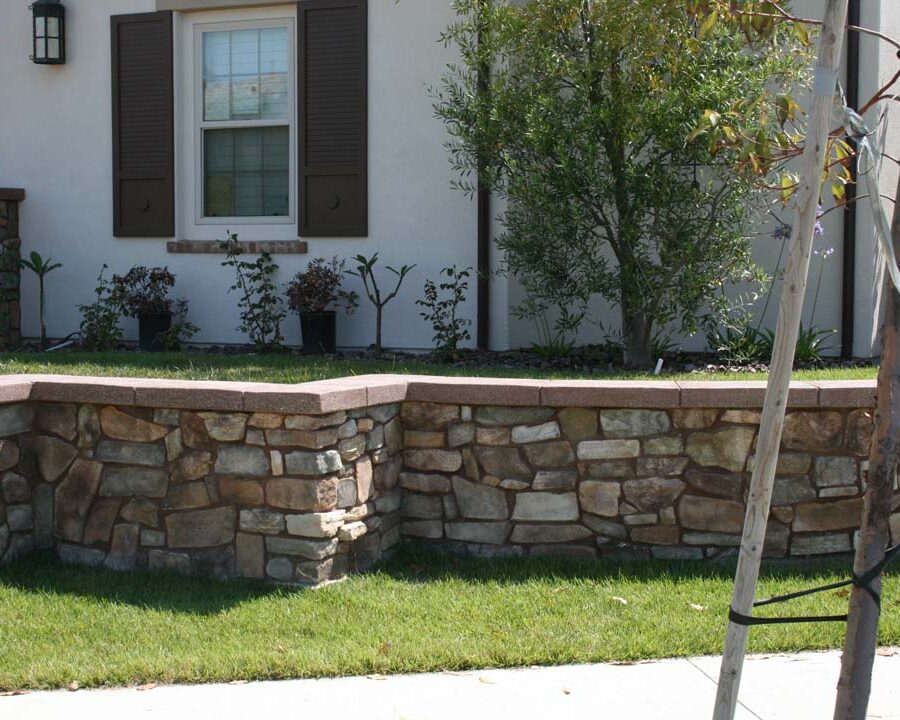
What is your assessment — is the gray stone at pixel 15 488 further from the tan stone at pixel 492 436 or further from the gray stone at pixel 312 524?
the tan stone at pixel 492 436

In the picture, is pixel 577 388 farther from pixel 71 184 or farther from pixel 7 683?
pixel 71 184

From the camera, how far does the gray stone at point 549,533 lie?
5.77 meters

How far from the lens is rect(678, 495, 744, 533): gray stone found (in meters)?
5.71

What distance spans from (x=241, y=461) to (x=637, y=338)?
360 cm

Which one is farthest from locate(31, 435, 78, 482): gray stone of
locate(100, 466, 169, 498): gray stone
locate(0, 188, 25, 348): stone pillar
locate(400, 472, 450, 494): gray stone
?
locate(0, 188, 25, 348): stone pillar

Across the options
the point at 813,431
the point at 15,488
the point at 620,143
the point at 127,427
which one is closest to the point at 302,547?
the point at 127,427

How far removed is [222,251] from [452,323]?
221cm

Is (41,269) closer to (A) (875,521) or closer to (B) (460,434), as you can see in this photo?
(B) (460,434)

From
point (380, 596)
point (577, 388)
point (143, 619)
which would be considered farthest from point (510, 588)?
point (143, 619)

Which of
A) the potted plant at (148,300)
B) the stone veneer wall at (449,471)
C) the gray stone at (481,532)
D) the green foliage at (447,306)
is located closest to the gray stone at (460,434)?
the stone veneer wall at (449,471)

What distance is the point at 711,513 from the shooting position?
572 cm

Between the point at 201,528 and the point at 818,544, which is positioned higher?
the point at 201,528

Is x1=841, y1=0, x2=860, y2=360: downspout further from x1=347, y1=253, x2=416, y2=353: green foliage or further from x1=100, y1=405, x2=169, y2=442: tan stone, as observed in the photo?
x1=100, y1=405, x2=169, y2=442: tan stone

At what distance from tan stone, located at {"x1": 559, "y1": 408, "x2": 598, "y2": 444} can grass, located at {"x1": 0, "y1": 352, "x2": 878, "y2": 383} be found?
1.51m
